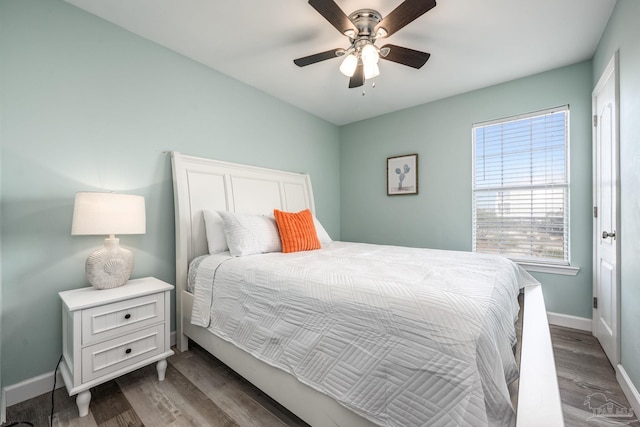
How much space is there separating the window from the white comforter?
4.73 ft

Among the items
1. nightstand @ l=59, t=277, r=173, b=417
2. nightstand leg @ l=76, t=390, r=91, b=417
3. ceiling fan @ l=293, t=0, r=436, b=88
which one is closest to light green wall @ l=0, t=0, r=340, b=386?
nightstand @ l=59, t=277, r=173, b=417

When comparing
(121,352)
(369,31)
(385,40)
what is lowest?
(121,352)

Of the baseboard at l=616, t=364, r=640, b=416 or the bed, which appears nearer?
the bed

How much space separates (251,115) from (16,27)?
1.75 m

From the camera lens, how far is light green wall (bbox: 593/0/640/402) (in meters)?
1.54

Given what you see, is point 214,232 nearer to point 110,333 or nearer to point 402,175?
point 110,333

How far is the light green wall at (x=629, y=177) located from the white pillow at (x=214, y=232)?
2755 millimetres

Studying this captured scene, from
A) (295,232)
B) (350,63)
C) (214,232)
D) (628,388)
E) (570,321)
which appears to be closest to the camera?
(628,388)

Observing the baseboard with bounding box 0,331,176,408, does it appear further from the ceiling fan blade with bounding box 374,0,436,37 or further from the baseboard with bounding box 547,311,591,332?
the baseboard with bounding box 547,311,591,332

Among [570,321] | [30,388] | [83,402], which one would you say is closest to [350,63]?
[83,402]

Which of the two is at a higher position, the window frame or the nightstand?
the window frame

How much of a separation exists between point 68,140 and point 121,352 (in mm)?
1423

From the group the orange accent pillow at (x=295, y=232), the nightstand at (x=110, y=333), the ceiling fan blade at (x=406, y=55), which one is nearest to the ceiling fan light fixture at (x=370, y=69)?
the ceiling fan blade at (x=406, y=55)

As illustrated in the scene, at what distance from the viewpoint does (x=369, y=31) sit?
1.86 meters
